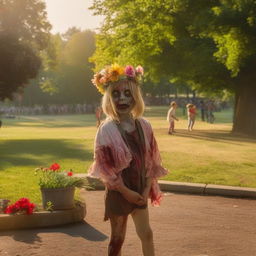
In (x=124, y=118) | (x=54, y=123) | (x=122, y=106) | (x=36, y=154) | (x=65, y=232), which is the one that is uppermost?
(x=122, y=106)

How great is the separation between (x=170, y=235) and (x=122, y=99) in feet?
9.01

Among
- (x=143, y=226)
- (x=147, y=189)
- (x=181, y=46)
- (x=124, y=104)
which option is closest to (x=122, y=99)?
(x=124, y=104)

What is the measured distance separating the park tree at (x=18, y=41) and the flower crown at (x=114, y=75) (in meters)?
26.4

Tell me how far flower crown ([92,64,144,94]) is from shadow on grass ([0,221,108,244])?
102 inches

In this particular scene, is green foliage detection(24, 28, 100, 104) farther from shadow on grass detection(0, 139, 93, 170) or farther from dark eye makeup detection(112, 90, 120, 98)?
dark eye makeup detection(112, 90, 120, 98)

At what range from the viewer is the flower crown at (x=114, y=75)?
14.5 ft

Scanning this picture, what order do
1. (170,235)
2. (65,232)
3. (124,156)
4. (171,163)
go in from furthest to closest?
(171,163) < (65,232) < (170,235) < (124,156)

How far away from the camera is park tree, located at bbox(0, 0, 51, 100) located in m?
30.3

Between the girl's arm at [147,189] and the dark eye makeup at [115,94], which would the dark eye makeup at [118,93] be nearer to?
the dark eye makeup at [115,94]

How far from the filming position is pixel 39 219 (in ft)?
22.9

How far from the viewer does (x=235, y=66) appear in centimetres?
2417

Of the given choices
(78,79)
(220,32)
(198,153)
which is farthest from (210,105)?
(78,79)

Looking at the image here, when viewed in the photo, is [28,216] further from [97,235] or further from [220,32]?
[220,32]

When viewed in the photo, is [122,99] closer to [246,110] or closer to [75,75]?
[246,110]
